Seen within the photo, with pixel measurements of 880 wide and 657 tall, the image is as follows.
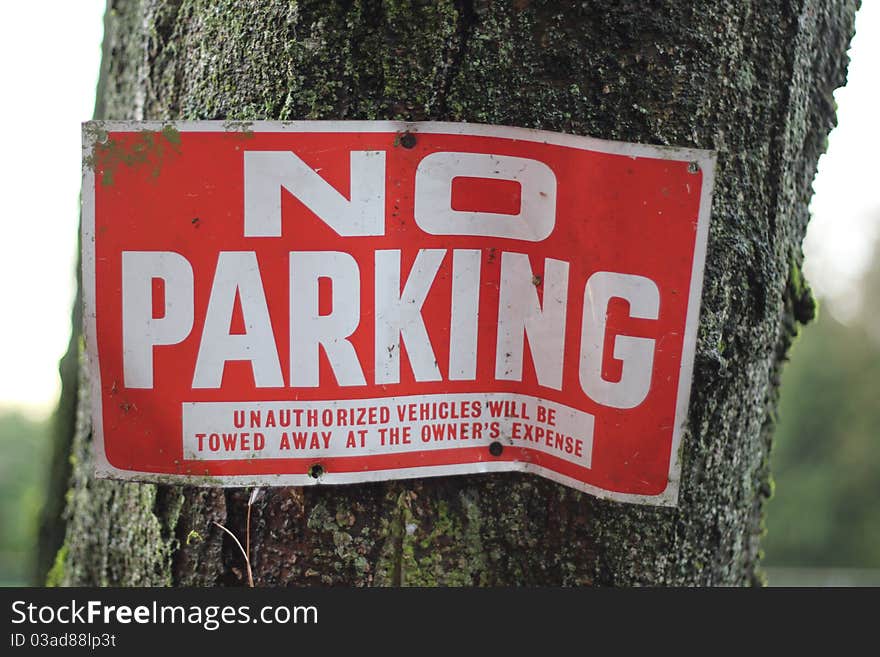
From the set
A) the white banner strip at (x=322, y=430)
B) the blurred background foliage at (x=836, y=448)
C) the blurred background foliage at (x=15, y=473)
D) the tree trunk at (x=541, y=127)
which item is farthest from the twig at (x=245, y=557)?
the blurred background foliage at (x=15, y=473)

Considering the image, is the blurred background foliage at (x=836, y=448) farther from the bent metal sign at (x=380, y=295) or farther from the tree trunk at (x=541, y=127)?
the bent metal sign at (x=380, y=295)

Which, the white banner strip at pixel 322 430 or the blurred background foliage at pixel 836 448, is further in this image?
the blurred background foliage at pixel 836 448

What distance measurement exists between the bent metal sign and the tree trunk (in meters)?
0.04

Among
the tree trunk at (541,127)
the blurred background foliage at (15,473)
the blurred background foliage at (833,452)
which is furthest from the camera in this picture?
the blurred background foliage at (15,473)

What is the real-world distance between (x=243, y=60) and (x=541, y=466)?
2.44 ft

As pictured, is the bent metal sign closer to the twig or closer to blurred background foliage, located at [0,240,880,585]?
the twig

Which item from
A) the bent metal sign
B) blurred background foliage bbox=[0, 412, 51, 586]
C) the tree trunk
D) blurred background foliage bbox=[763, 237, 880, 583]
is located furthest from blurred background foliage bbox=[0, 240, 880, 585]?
the bent metal sign

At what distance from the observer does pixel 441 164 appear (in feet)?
3.18

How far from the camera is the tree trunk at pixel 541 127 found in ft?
3.09

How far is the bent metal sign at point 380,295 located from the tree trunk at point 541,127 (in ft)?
0.13

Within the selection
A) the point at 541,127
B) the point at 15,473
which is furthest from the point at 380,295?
the point at 15,473

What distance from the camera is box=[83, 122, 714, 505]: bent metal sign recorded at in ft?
3.15

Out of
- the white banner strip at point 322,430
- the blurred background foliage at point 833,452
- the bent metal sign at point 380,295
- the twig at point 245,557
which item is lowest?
the blurred background foliage at point 833,452

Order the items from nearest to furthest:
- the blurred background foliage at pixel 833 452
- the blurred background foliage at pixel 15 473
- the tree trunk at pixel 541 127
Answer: the tree trunk at pixel 541 127
the blurred background foliage at pixel 833 452
the blurred background foliage at pixel 15 473
